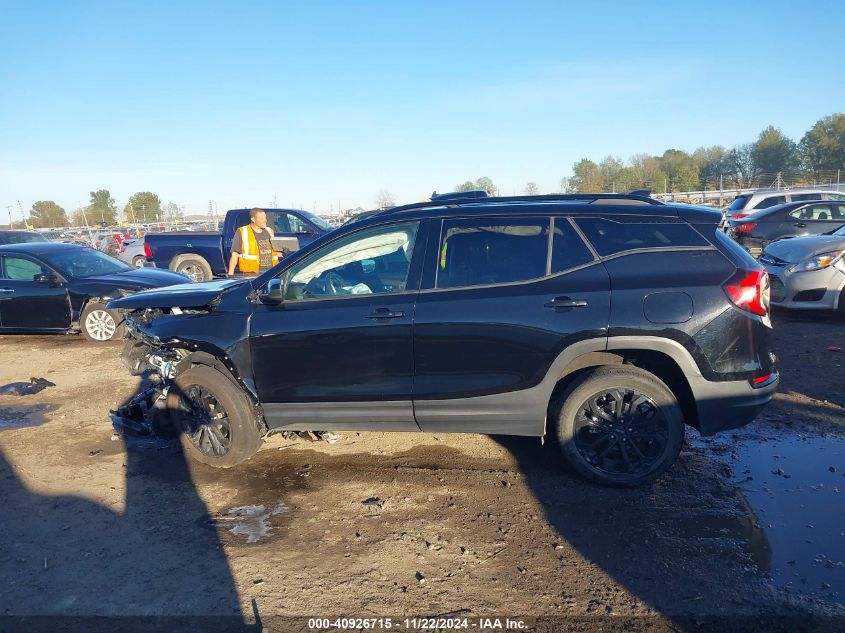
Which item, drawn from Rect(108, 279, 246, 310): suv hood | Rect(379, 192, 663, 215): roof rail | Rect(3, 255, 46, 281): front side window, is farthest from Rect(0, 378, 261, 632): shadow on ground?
Rect(3, 255, 46, 281): front side window

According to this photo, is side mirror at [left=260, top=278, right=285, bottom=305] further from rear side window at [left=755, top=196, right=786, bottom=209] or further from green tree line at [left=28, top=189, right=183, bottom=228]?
green tree line at [left=28, top=189, right=183, bottom=228]

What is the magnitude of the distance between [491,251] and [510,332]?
1.91ft

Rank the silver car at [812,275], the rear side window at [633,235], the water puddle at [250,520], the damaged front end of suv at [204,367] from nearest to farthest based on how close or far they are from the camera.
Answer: the water puddle at [250,520]
the rear side window at [633,235]
the damaged front end of suv at [204,367]
the silver car at [812,275]

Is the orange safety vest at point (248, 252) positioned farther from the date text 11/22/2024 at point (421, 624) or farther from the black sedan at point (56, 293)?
the date text 11/22/2024 at point (421, 624)

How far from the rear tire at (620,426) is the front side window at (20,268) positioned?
27.9ft

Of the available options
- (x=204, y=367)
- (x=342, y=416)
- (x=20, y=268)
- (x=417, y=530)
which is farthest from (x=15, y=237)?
(x=417, y=530)

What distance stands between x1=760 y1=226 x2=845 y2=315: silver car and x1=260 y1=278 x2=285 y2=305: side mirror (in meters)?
7.01

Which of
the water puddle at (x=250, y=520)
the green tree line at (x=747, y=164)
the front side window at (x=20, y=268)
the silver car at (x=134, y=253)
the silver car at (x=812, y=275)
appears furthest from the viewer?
the green tree line at (x=747, y=164)

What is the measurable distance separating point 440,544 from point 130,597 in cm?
163

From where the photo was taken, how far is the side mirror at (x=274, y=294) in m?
4.04

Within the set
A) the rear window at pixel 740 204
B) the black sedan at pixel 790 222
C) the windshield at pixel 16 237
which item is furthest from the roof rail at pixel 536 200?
the windshield at pixel 16 237

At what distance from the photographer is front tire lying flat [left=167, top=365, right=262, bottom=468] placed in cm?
421

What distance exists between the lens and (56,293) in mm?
8602

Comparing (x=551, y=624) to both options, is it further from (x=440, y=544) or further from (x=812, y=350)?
(x=812, y=350)
